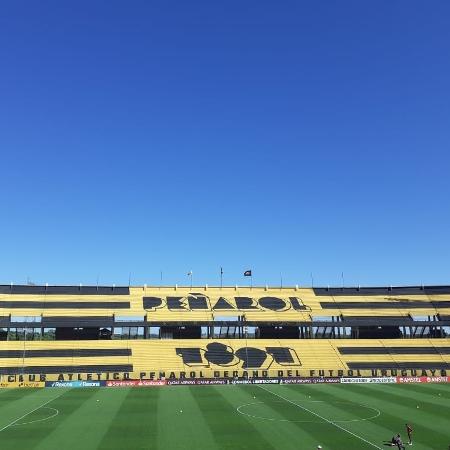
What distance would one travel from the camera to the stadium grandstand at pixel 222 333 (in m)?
82.1

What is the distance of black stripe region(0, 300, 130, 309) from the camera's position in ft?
317

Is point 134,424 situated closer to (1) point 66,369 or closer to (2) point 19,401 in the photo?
(2) point 19,401

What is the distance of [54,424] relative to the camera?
4503 cm

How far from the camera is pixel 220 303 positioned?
106 m

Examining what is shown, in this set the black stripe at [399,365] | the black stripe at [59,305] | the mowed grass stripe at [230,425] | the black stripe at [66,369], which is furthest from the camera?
the black stripe at [59,305]

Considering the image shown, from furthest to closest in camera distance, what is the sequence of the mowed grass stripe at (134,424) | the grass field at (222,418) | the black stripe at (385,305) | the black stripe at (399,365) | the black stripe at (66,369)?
the black stripe at (385,305) → the black stripe at (399,365) → the black stripe at (66,369) → the grass field at (222,418) → the mowed grass stripe at (134,424)

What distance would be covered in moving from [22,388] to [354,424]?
2028 inches

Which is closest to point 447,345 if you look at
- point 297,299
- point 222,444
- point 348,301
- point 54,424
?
point 348,301

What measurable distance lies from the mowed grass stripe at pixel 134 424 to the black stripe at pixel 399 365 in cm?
3859

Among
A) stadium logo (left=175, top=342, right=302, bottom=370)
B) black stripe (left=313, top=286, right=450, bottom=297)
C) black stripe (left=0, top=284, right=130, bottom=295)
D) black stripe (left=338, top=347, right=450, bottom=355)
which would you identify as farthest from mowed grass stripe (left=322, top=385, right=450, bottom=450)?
black stripe (left=0, top=284, right=130, bottom=295)

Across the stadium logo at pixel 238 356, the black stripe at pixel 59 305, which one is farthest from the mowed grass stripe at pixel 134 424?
the black stripe at pixel 59 305

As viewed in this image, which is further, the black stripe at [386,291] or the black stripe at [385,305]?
the black stripe at [386,291]

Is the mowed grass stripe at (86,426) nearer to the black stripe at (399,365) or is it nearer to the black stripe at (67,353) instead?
the black stripe at (67,353)

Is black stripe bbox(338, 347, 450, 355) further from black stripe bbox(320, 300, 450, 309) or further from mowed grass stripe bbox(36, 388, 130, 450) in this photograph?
mowed grass stripe bbox(36, 388, 130, 450)
